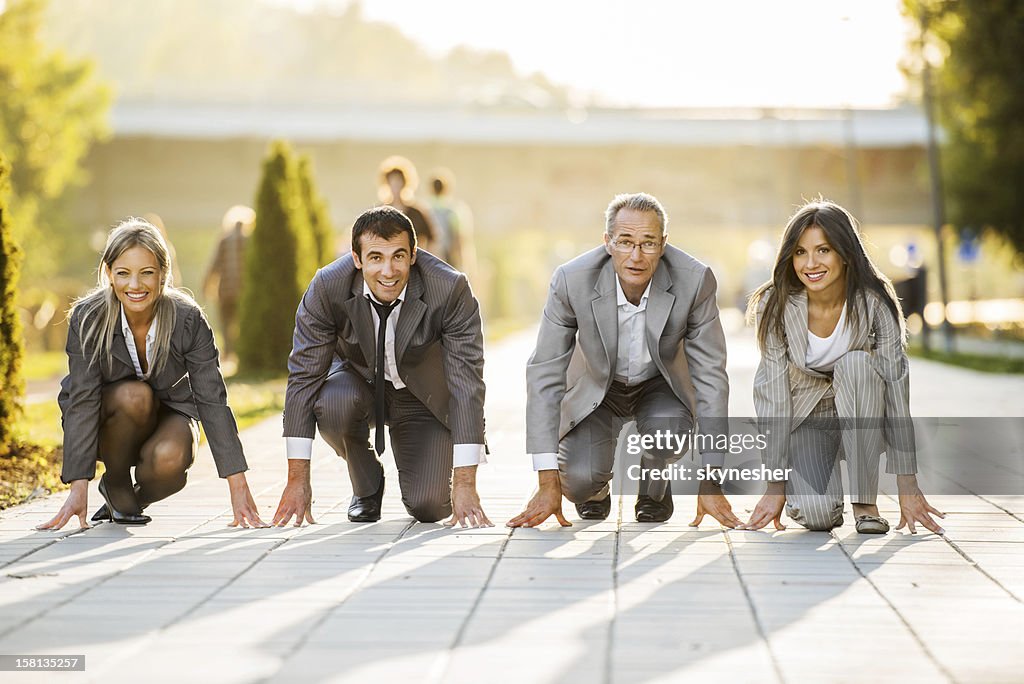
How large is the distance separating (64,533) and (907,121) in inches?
1931

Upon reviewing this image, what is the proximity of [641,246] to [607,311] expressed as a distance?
38 centimetres

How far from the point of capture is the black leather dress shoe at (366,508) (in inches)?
292

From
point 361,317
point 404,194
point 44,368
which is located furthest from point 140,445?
point 44,368

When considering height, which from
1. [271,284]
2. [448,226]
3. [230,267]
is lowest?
[271,284]

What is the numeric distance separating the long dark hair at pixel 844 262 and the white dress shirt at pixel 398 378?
4.68 feet

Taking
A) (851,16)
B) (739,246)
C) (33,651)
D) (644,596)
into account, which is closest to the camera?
(33,651)

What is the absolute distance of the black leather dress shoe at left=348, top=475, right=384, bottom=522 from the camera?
7.42 metres

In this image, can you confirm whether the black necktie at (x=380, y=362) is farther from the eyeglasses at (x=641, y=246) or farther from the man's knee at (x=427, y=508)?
the eyeglasses at (x=641, y=246)

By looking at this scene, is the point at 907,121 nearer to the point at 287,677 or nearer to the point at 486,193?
the point at 486,193

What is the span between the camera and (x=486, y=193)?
2119 inches

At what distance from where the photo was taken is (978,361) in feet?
73.2

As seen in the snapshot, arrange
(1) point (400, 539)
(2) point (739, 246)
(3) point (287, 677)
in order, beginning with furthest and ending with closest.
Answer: (2) point (739, 246) < (1) point (400, 539) < (3) point (287, 677)

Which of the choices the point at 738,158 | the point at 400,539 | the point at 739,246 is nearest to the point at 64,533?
the point at 400,539

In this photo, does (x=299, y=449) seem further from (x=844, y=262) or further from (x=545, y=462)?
(x=844, y=262)
